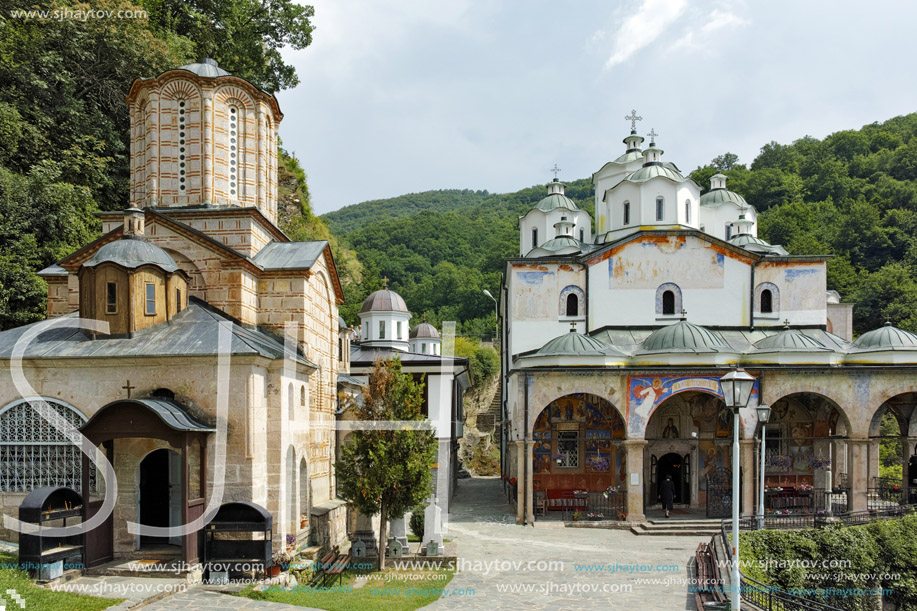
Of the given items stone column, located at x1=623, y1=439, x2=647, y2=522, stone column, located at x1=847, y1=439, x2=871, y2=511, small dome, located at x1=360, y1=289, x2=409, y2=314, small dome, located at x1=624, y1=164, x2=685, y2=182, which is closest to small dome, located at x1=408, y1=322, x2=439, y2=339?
small dome, located at x1=360, y1=289, x2=409, y2=314

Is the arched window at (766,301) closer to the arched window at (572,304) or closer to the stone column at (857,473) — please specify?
the stone column at (857,473)

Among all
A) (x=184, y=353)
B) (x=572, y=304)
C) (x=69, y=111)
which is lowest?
(x=184, y=353)

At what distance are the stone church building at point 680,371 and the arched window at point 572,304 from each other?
35 mm

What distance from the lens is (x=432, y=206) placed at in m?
109

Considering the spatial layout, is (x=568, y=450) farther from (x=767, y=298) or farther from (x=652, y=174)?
(x=652, y=174)

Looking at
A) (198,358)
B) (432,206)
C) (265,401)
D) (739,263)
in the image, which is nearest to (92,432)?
(198,358)

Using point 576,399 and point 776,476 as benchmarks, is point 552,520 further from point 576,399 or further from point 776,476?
point 776,476

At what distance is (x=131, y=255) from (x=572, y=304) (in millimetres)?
15628

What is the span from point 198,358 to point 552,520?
40.2 feet

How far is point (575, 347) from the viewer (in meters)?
21.1

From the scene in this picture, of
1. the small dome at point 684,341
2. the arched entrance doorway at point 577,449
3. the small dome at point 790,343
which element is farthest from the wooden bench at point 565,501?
the small dome at point 790,343

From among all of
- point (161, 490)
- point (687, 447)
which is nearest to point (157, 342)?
point (161, 490)

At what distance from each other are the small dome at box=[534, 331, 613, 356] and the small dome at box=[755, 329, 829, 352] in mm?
4643

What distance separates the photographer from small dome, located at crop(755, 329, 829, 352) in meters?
20.9
